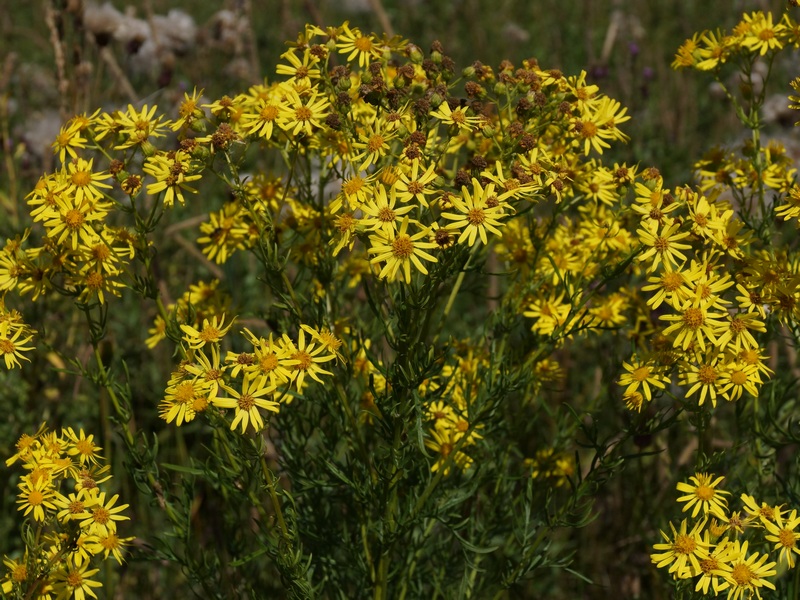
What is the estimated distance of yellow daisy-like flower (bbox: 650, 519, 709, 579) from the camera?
2170mm

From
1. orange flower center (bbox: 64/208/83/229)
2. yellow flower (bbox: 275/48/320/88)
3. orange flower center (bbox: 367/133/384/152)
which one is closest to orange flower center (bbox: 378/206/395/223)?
orange flower center (bbox: 367/133/384/152)

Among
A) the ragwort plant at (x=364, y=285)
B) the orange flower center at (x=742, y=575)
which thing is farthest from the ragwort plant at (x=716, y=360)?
the ragwort plant at (x=364, y=285)

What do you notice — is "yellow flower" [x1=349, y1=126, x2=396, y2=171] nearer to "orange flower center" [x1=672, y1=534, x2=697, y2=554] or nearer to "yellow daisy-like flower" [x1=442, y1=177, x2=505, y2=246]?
"yellow daisy-like flower" [x1=442, y1=177, x2=505, y2=246]

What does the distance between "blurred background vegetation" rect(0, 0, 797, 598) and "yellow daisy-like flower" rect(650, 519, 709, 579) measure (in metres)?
0.44

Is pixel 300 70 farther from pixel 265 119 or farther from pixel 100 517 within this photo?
pixel 100 517

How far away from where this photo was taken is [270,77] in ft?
24.9

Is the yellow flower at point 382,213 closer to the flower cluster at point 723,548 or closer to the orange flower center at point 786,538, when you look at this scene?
the flower cluster at point 723,548

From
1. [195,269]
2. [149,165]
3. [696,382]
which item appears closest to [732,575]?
[696,382]

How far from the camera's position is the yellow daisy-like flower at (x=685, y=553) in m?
2.17

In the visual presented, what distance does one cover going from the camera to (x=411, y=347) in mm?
2271

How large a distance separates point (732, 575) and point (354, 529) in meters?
1.31

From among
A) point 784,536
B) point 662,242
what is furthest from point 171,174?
point 784,536

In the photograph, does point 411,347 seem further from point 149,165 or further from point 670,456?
point 670,456

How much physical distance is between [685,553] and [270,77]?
6.27 meters
